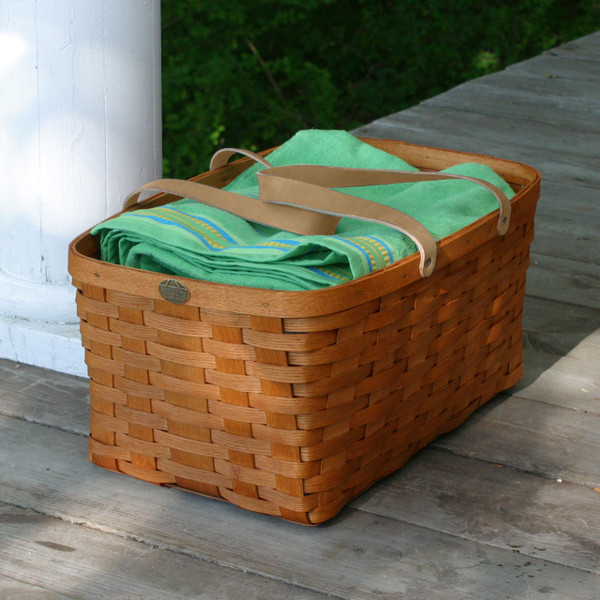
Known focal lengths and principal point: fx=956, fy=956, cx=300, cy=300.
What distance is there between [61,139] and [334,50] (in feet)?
18.4

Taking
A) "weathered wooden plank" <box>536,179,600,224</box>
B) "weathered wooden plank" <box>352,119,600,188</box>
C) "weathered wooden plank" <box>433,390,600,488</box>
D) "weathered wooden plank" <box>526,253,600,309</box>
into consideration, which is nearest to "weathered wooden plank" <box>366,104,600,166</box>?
"weathered wooden plank" <box>352,119,600,188</box>

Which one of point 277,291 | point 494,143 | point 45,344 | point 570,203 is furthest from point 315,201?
point 494,143

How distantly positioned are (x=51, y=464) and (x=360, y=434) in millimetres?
376

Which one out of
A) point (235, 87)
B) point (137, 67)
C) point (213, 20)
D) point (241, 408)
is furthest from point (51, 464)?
point (213, 20)

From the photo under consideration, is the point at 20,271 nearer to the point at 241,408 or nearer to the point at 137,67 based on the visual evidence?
the point at 137,67

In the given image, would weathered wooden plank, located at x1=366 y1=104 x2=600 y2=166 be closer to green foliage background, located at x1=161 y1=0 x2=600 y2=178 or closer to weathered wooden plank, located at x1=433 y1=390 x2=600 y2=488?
weathered wooden plank, located at x1=433 y1=390 x2=600 y2=488

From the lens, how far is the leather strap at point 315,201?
3.37 feet

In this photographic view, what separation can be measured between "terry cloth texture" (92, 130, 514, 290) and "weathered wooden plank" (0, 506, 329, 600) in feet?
0.94

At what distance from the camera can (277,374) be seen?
930 mm

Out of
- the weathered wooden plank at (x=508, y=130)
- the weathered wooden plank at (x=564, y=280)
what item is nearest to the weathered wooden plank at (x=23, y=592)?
the weathered wooden plank at (x=564, y=280)

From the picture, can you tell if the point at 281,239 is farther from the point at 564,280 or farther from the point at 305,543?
the point at 564,280

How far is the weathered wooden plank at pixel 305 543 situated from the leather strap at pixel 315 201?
0.94ft

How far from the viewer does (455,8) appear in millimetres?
6406

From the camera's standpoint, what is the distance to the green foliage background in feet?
19.2
